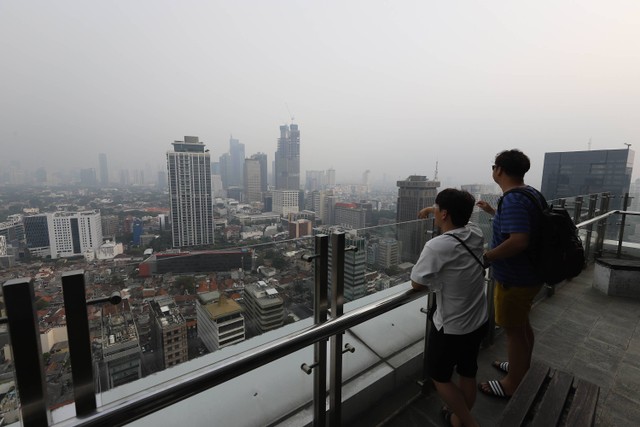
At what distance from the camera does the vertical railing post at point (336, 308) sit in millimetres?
1741

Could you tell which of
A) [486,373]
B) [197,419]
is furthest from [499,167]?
[197,419]

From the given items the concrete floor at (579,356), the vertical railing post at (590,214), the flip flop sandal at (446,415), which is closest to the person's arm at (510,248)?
the flip flop sandal at (446,415)

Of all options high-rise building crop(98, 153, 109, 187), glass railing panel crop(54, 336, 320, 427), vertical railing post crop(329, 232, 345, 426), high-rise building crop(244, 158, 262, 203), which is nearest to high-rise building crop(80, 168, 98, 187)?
high-rise building crop(98, 153, 109, 187)

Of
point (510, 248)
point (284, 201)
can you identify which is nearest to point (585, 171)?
point (510, 248)

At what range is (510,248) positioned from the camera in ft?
6.37

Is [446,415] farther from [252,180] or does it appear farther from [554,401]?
[252,180]

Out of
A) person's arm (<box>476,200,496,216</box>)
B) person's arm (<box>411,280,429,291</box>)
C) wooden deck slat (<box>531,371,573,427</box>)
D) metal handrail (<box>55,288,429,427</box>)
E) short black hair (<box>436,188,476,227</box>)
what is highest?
short black hair (<box>436,188,476,227</box>)

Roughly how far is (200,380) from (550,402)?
2.02m

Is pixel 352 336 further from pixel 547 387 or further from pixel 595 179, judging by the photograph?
pixel 595 179

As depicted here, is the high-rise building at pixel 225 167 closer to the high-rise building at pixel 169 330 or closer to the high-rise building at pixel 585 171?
the high-rise building at pixel 585 171

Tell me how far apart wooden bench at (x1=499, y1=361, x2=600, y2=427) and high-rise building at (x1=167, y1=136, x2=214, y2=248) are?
18958 mm

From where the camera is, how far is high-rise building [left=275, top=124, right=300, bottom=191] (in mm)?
52878

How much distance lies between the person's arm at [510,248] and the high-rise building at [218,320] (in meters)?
1.57

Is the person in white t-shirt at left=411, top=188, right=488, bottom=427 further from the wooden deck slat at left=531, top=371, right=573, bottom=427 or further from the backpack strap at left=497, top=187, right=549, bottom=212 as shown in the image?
the backpack strap at left=497, top=187, right=549, bottom=212
